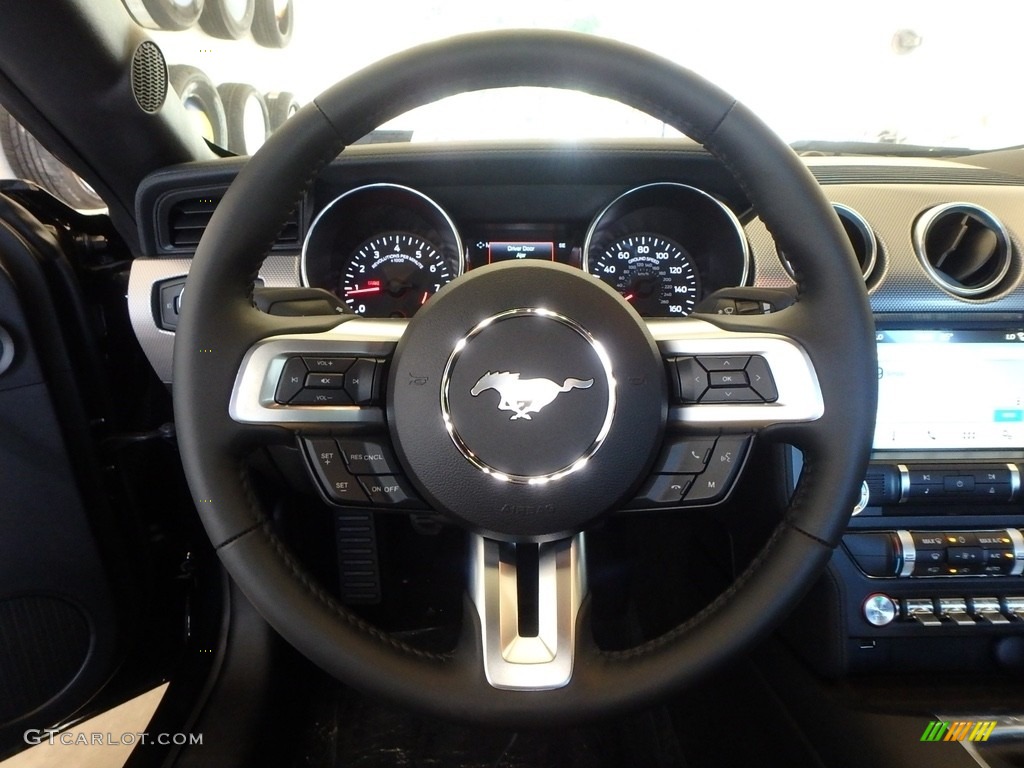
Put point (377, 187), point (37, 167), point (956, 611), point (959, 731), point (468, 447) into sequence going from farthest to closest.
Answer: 1. point (37, 167)
2. point (377, 187)
3. point (956, 611)
4. point (959, 731)
5. point (468, 447)

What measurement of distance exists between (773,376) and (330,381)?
43cm

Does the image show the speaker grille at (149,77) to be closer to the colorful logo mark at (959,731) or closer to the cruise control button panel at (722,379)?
the cruise control button panel at (722,379)

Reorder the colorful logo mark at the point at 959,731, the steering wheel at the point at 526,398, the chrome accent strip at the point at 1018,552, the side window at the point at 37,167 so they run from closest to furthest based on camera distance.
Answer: the steering wheel at the point at 526,398, the colorful logo mark at the point at 959,731, the chrome accent strip at the point at 1018,552, the side window at the point at 37,167

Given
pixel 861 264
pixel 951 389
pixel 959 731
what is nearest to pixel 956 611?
pixel 959 731

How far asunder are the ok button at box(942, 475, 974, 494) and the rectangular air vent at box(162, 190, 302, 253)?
101 centimetres

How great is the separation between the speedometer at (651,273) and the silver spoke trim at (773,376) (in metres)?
0.47

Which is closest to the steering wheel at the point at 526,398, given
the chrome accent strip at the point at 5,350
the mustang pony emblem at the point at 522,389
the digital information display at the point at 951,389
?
the mustang pony emblem at the point at 522,389

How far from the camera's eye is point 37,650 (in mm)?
1199

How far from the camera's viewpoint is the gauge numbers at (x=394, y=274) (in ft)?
3.90

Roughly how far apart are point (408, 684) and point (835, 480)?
17.2 inches

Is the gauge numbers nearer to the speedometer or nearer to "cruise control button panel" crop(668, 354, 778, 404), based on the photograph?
the speedometer

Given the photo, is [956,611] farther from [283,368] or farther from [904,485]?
[283,368]

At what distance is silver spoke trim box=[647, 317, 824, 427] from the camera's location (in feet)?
2.29

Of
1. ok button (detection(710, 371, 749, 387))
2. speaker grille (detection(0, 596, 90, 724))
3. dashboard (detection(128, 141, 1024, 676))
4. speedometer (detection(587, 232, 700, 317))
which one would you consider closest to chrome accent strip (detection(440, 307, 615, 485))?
ok button (detection(710, 371, 749, 387))
